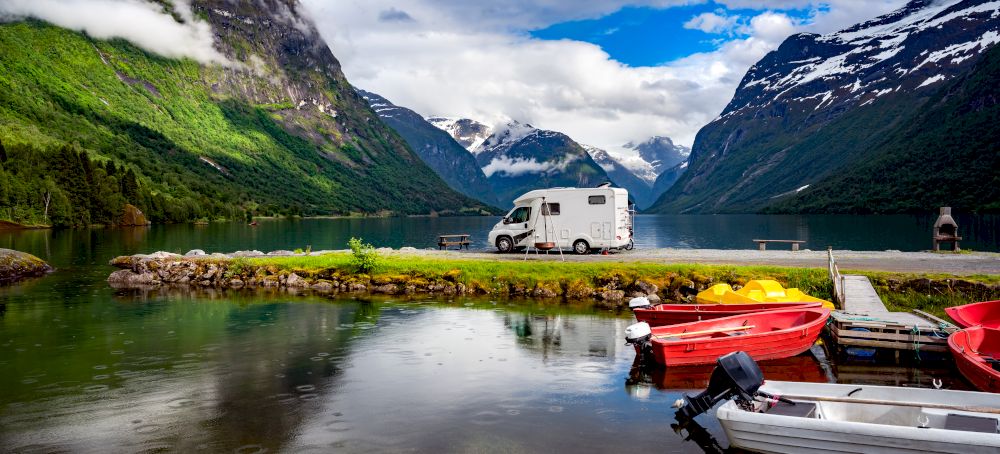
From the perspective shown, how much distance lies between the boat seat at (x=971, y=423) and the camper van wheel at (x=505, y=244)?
1354 inches

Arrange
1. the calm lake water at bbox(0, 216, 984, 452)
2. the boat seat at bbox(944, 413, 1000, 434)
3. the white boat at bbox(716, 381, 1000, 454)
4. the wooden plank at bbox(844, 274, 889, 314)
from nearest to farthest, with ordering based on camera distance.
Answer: the white boat at bbox(716, 381, 1000, 454) → the boat seat at bbox(944, 413, 1000, 434) → the calm lake water at bbox(0, 216, 984, 452) → the wooden plank at bbox(844, 274, 889, 314)

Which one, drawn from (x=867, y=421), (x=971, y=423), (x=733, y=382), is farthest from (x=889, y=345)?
(x=733, y=382)

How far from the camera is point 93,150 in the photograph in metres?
188

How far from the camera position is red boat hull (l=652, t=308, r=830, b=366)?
58.0 ft

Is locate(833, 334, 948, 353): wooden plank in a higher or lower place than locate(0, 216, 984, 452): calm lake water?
higher

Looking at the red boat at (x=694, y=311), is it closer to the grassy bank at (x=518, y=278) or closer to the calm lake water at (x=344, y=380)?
the calm lake water at (x=344, y=380)

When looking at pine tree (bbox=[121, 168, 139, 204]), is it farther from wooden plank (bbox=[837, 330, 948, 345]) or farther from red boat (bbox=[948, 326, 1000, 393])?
red boat (bbox=[948, 326, 1000, 393])

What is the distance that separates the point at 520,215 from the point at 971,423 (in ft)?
113

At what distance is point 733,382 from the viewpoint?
12.1 meters

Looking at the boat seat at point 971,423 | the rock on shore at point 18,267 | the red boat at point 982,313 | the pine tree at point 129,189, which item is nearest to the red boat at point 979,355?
the boat seat at point 971,423

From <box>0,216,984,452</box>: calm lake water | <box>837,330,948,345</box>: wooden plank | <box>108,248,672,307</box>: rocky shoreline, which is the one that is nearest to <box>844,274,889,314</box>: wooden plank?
<box>837,330,948,345</box>: wooden plank

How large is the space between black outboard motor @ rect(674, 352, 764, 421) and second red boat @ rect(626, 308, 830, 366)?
4754mm

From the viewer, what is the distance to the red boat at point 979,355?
13377 millimetres

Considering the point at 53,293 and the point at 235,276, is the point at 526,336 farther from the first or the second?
the point at 53,293
